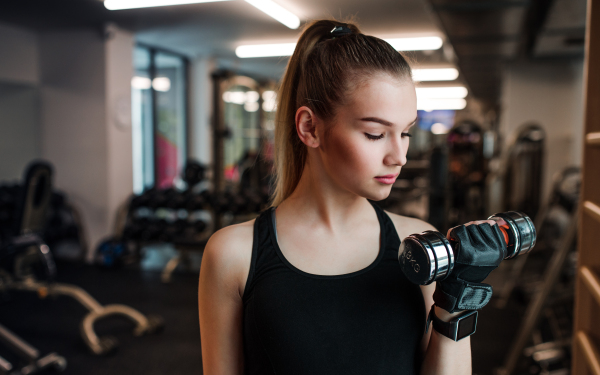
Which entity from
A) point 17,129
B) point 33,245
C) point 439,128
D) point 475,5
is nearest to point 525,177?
point 475,5

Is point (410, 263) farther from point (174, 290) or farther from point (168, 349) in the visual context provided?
point (174, 290)

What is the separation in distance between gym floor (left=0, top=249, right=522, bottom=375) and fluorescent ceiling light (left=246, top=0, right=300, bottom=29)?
8.88 ft

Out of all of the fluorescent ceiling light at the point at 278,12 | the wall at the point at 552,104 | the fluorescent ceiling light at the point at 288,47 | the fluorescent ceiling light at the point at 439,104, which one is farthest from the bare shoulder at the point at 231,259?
the fluorescent ceiling light at the point at 439,104

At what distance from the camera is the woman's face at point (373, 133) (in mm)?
766

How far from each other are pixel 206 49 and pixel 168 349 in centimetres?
486

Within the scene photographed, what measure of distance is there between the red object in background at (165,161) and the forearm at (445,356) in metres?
6.25

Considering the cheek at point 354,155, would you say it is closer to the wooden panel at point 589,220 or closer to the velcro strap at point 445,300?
the velcro strap at point 445,300

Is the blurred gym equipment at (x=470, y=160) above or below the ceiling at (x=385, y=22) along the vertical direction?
below

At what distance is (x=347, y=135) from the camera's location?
Answer: 776 millimetres

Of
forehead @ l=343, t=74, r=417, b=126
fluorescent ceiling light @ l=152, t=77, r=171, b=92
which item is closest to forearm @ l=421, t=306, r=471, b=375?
forehead @ l=343, t=74, r=417, b=126

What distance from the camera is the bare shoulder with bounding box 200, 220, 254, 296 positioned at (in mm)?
856

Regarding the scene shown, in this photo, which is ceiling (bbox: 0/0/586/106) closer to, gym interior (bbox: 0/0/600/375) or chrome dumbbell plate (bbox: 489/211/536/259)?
gym interior (bbox: 0/0/600/375)

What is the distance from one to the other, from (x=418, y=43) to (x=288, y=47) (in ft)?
5.57

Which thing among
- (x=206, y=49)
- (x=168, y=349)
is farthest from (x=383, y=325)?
(x=206, y=49)
